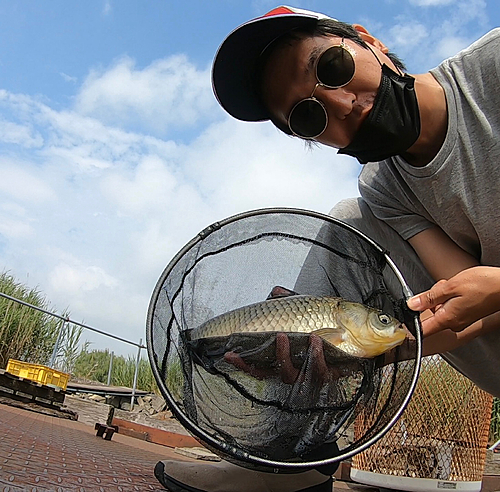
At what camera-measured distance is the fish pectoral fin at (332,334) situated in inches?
41.9

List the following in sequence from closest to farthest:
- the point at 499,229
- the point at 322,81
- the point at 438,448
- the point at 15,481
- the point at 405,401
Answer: the point at 15,481 < the point at 405,401 < the point at 322,81 < the point at 499,229 < the point at 438,448

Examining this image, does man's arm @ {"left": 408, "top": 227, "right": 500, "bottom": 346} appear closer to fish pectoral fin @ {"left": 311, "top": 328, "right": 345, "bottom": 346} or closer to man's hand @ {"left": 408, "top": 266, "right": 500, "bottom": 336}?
man's hand @ {"left": 408, "top": 266, "right": 500, "bottom": 336}

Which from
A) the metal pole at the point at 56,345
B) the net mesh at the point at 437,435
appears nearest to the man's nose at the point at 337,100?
the net mesh at the point at 437,435

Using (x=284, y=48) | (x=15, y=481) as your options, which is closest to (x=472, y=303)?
(x=284, y=48)

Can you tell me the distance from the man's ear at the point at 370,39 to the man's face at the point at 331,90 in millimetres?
96

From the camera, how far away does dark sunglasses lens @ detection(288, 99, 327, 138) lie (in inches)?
46.1

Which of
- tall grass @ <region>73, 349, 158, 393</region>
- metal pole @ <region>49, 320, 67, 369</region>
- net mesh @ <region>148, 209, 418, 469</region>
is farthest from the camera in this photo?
tall grass @ <region>73, 349, 158, 393</region>

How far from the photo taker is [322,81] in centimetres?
116

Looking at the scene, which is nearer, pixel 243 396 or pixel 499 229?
pixel 243 396

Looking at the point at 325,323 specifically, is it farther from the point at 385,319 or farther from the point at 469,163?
the point at 469,163

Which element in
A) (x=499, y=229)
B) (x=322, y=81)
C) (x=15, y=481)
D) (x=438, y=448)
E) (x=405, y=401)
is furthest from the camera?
(x=438, y=448)

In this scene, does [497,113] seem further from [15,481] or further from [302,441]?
[15,481]

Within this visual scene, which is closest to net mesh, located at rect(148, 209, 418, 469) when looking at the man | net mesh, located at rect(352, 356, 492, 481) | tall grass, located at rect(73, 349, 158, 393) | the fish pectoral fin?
the fish pectoral fin

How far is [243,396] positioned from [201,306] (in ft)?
0.78
